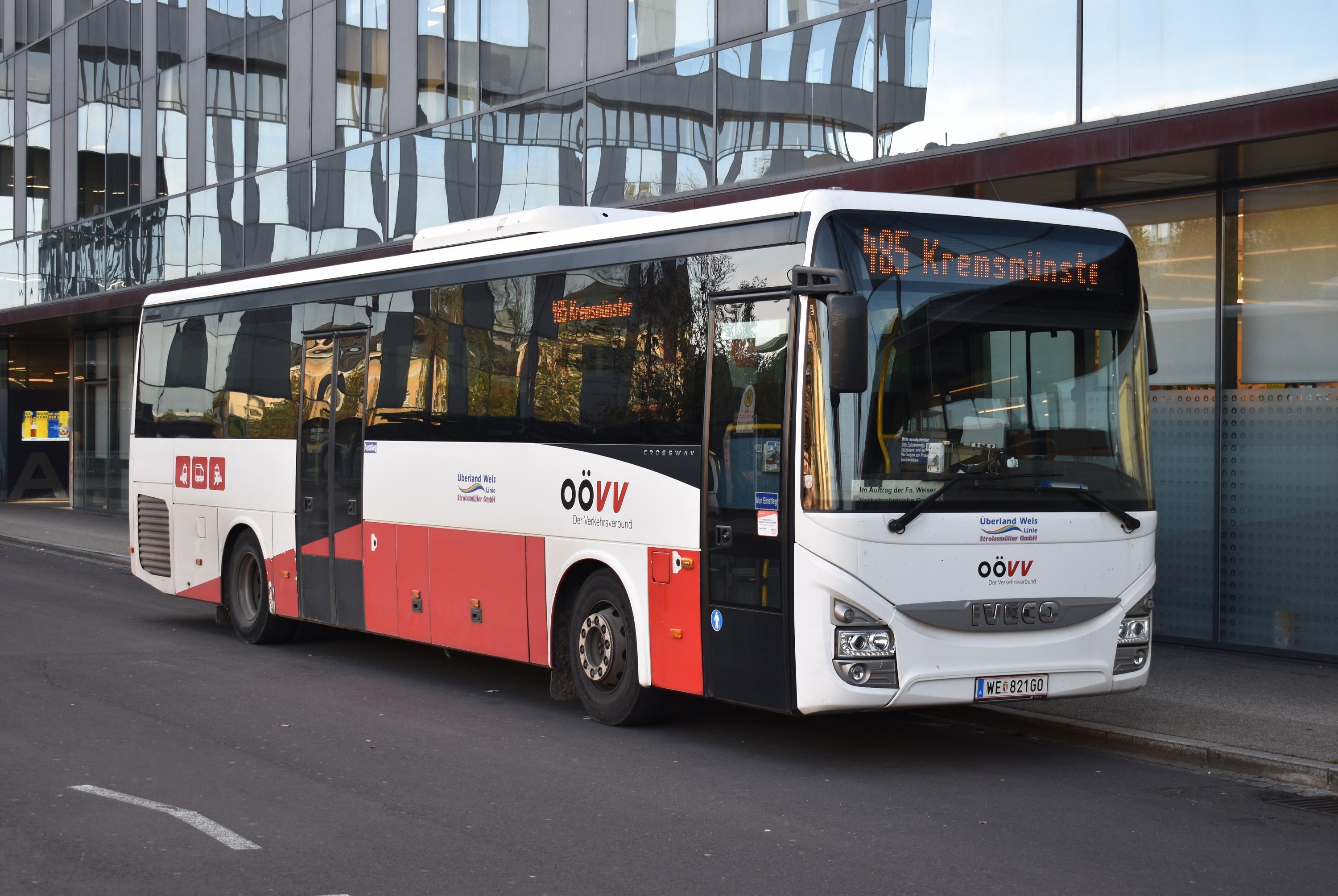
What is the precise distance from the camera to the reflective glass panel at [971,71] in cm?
1327

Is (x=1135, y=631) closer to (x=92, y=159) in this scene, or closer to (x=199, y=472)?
(x=199, y=472)

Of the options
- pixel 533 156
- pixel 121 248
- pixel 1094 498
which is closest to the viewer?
pixel 1094 498

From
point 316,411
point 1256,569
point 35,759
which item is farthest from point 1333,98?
point 35,759

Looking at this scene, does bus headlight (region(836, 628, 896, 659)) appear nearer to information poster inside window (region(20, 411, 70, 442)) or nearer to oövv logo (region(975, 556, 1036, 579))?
oövv logo (region(975, 556, 1036, 579))

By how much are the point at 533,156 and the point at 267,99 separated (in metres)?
8.83

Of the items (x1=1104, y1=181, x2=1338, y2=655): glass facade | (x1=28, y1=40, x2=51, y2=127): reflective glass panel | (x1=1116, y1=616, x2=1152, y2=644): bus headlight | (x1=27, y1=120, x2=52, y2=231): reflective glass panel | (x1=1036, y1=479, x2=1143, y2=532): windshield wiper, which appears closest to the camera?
(x1=1036, y1=479, x2=1143, y2=532): windshield wiper

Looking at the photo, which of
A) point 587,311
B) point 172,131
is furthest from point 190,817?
point 172,131

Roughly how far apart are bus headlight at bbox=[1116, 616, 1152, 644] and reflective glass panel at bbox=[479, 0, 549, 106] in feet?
43.6

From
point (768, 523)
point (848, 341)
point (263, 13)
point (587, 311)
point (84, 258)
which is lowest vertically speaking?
point (768, 523)

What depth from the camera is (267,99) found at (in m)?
26.9

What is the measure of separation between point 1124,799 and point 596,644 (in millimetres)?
3594

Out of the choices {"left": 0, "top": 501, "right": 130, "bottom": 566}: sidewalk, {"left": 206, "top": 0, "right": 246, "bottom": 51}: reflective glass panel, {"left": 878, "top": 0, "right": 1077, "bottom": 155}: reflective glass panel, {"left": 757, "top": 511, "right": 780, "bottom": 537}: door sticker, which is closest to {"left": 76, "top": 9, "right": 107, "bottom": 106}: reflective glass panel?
{"left": 206, "top": 0, "right": 246, "bottom": 51}: reflective glass panel

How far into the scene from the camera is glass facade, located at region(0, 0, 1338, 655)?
12.6 metres

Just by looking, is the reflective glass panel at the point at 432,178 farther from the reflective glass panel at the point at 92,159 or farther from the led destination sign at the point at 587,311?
the reflective glass panel at the point at 92,159
